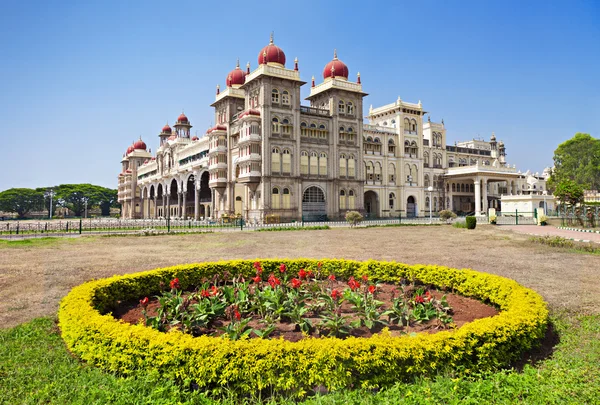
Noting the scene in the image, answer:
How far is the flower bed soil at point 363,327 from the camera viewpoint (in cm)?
629

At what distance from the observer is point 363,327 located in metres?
6.57

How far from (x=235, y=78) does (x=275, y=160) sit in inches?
630

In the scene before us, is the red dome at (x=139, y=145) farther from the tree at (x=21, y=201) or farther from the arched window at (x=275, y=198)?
the arched window at (x=275, y=198)

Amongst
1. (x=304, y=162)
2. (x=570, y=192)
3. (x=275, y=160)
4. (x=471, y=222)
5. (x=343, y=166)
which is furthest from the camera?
(x=343, y=166)

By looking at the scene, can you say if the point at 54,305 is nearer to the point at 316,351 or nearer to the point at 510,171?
the point at 316,351

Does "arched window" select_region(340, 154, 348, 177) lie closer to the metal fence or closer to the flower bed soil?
the metal fence

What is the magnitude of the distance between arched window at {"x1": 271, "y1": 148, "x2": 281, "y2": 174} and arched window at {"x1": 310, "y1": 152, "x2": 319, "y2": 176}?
453cm

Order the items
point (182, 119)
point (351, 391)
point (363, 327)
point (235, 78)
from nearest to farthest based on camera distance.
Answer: point (351, 391) → point (363, 327) → point (235, 78) → point (182, 119)

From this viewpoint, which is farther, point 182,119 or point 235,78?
Result: point 182,119

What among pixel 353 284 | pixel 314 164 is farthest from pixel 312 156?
pixel 353 284

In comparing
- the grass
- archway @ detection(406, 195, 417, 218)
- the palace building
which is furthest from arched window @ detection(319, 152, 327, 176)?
the grass

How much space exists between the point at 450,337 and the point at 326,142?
43880 mm

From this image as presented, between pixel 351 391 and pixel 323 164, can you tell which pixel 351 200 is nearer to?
pixel 323 164

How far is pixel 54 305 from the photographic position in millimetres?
8578
